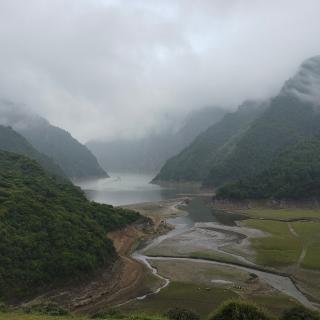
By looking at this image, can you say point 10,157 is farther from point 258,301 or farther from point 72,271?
point 258,301

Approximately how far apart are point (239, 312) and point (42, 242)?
47107mm

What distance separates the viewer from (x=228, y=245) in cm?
9512

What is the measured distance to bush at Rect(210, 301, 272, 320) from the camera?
30.5 meters

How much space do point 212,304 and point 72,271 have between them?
21574mm

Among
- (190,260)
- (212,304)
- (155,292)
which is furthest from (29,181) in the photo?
(212,304)

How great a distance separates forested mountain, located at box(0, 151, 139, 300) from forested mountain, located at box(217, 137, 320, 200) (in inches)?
3544

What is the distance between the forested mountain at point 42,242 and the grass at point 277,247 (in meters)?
25.3

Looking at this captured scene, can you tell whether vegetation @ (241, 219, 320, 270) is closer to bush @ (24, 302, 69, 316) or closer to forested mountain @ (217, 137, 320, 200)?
bush @ (24, 302, 69, 316)

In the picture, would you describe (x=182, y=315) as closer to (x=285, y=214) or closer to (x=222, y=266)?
(x=222, y=266)

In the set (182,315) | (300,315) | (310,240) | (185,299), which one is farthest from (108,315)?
(310,240)

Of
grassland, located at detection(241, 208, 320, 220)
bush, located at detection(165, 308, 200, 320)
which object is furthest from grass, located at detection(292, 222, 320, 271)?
bush, located at detection(165, 308, 200, 320)

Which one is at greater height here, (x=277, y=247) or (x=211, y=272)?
(x=277, y=247)

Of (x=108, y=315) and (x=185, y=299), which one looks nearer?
(x=108, y=315)

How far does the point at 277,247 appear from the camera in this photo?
8862 centimetres
